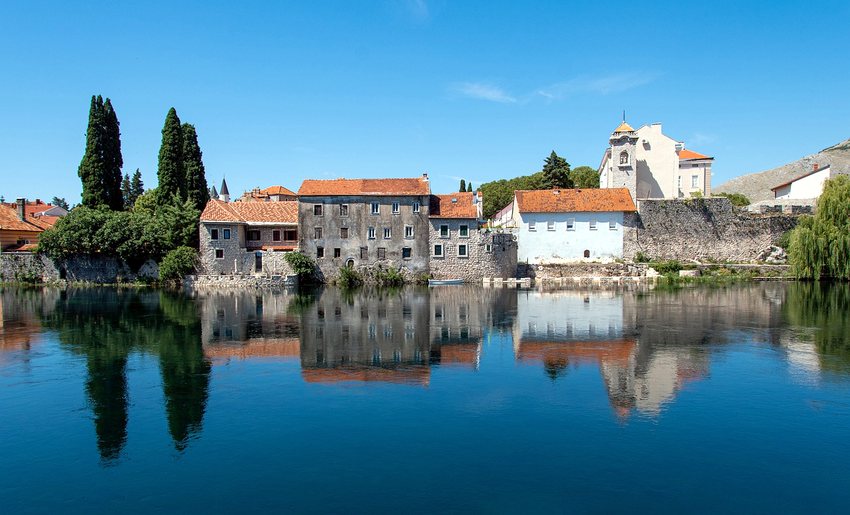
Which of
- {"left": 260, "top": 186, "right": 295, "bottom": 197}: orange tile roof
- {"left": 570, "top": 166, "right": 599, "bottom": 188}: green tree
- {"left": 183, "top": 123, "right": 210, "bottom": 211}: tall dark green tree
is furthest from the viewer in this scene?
{"left": 570, "top": 166, "right": 599, "bottom": 188}: green tree

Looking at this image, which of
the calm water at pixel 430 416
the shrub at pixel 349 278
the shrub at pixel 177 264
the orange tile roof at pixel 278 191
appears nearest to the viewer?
the calm water at pixel 430 416

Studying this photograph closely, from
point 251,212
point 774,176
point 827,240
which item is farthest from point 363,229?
point 774,176

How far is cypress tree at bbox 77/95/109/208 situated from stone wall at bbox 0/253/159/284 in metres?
5.08

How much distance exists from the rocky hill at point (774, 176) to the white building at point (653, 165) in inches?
1813

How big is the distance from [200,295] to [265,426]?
92.0ft

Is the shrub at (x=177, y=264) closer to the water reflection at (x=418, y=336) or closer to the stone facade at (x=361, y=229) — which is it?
the water reflection at (x=418, y=336)

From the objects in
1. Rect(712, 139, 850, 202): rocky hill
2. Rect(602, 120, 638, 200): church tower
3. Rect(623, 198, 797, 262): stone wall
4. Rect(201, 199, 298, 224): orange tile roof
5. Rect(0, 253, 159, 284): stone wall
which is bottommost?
Rect(0, 253, 159, 284): stone wall

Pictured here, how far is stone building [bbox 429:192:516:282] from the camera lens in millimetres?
45656

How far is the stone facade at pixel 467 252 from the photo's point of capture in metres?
45.7

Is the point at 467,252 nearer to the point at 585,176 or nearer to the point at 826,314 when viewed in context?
the point at 826,314

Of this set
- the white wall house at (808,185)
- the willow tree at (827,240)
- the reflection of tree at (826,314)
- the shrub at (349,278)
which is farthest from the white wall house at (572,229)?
the white wall house at (808,185)

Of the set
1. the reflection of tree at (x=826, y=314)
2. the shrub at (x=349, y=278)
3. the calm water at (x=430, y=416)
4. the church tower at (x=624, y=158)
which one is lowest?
the calm water at (x=430, y=416)

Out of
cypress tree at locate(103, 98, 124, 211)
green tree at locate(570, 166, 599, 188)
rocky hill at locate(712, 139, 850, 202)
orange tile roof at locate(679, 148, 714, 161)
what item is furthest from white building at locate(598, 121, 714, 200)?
rocky hill at locate(712, 139, 850, 202)

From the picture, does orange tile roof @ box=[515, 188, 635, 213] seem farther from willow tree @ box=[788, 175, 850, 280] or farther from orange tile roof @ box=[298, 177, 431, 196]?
willow tree @ box=[788, 175, 850, 280]
